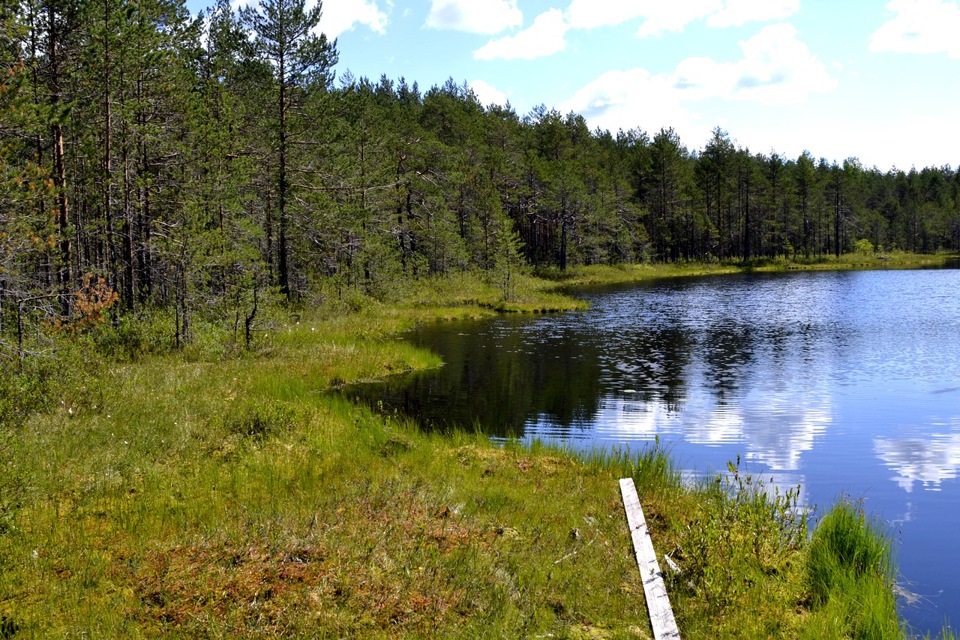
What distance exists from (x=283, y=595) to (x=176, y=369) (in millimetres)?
12883

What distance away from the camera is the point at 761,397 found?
19.3 m

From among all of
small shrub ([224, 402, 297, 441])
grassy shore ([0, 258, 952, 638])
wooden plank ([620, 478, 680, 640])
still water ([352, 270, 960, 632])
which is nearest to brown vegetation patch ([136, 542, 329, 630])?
grassy shore ([0, 258, 952, 638])

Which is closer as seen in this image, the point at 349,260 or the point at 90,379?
the point at 90,379

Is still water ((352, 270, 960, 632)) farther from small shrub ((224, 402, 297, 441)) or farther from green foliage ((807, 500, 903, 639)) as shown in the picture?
small shrub ((224, 402, 297, 441))

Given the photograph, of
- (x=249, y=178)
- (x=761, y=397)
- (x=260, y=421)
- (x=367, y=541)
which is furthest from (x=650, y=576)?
(x=249, y=178)

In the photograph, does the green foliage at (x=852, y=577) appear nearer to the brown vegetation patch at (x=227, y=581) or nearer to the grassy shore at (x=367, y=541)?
the grassy shore at (x=367, y=541)

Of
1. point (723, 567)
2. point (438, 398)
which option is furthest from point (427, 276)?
point (723, 567)

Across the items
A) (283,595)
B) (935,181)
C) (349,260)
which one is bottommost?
(283,595)

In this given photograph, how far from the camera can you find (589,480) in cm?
1075

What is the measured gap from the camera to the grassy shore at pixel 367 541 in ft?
19.4

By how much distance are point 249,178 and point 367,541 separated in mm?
30814

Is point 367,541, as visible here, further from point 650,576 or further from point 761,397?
point 761,397

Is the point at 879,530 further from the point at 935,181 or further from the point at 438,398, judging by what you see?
the point at 935,181

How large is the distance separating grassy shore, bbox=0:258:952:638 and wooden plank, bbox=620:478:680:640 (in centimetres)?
16
